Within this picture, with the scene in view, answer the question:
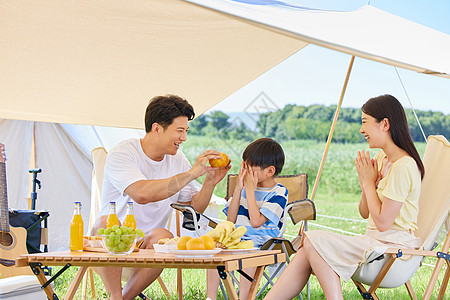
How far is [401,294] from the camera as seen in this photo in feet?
12.4

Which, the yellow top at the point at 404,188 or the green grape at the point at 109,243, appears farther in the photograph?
the yellow top at the point at 404,188

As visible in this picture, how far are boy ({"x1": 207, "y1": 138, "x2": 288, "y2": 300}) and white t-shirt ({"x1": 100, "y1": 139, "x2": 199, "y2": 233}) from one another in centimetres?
27

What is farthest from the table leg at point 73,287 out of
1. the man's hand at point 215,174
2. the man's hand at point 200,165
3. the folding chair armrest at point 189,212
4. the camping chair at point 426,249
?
the camping chair at point 426,249

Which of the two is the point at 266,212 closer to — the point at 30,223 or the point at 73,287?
the point at 73,287

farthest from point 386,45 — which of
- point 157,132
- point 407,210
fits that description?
point 157,132

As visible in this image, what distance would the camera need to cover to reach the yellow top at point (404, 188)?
2.22m

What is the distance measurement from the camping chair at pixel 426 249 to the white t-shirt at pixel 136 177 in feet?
3.10

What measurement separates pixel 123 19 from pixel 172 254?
1.24 meters

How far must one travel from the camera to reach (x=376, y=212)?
7.34 ft

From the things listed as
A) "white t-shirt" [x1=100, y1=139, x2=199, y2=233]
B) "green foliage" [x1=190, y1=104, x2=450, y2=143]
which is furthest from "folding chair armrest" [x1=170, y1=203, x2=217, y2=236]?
"green foliage" [x1=190, y1=104, x2=450, y2=143]

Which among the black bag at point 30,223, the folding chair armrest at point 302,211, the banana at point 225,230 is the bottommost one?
the black bag at point 30,223

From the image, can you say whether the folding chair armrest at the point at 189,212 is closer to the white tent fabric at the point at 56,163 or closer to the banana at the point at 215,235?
the banana at the point at 215,235

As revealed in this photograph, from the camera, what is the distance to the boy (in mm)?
2641

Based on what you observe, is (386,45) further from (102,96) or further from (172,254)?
(102,96)
